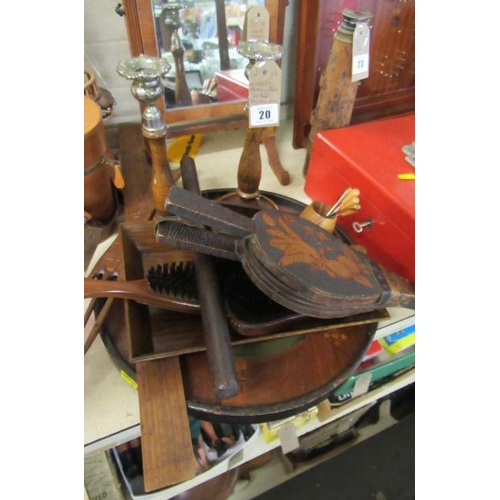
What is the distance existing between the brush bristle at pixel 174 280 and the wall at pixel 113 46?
456mm

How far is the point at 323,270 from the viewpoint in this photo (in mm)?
413

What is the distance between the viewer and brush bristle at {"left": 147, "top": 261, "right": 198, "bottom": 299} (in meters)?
0.48

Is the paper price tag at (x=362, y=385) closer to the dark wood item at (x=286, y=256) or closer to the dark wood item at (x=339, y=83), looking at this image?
the dark wood item at (x=286, y=256)

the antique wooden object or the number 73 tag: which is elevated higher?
the number 73 tag

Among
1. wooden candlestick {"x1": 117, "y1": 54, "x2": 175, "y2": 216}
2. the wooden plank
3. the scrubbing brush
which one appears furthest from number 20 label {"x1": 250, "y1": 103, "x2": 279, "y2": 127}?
the wooden plank

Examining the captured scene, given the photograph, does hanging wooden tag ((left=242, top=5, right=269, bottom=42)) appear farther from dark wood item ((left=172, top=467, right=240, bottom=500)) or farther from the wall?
dark wood item ((left=172, top=467, right=240, bottom=500))

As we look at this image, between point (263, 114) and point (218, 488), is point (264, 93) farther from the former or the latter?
point (218, 488)

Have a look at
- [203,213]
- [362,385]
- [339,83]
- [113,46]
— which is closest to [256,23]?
[339,83]

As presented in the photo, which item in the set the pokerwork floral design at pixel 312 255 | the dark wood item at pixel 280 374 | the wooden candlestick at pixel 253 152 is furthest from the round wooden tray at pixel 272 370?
the wooden candlestick at pixel 253 152

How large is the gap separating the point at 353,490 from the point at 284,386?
0.51m

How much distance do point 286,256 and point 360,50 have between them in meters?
0.41

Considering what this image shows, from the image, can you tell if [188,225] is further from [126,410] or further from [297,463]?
[297,463]

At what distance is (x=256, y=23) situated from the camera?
65 centimetres

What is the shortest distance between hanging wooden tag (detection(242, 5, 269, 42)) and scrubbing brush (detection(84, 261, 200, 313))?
1.26 ft
